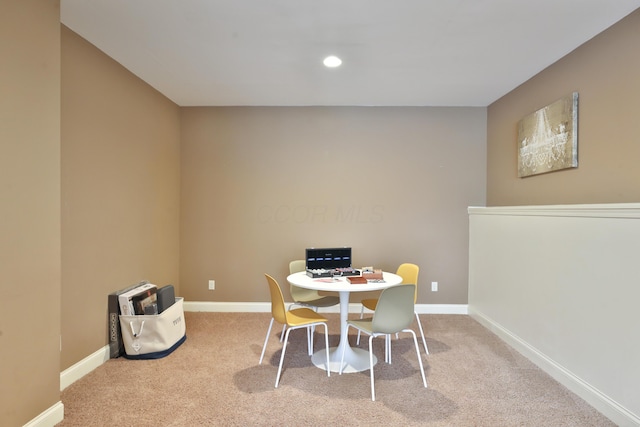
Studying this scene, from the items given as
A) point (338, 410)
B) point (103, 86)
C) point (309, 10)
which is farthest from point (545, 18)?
point (103, 86)

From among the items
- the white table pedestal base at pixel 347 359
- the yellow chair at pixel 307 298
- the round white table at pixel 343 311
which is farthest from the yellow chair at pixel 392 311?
the yellow chair at pixel 307 298

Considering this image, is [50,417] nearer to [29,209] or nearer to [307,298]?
[29,209]

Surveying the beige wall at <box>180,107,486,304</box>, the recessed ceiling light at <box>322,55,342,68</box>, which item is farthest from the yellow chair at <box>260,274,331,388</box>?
the recessed ceiling light at <box>322,55,342,68</box>

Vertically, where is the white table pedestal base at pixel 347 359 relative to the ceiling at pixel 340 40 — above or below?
below

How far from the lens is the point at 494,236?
3555 mm

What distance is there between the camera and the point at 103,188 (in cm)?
279

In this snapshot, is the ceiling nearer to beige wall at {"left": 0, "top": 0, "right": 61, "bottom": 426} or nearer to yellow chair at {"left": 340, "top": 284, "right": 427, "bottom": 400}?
beige wall at {"left": 0, "top": 0, "right": 61, "bottom": 426}

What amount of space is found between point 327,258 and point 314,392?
1201mm

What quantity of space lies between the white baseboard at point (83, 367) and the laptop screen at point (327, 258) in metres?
1.88

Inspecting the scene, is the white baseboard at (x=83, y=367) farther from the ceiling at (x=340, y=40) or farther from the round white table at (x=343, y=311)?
the ceiling at (x=340, y=40)

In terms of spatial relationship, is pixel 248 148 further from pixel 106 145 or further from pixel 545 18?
pixel 545 18

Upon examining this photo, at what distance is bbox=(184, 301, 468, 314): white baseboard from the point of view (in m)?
4.13

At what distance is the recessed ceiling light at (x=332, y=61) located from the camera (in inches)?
110

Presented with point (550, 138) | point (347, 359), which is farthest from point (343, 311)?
point (550, 138)
